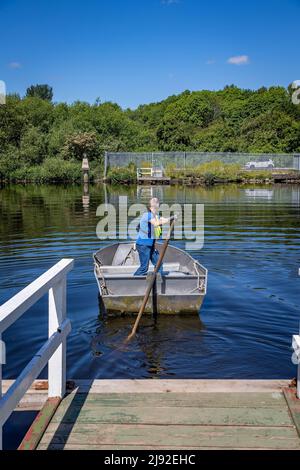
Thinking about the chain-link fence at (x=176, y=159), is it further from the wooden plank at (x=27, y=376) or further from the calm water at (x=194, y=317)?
the wooden plank at (x=27, y=376)

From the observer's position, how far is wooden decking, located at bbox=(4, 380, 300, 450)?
12.7ft

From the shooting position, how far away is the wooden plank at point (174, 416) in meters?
4.20

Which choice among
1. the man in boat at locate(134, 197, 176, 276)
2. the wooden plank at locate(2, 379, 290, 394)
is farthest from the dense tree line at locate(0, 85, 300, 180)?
the wooden plank at locate(2, 379, 290, 394)

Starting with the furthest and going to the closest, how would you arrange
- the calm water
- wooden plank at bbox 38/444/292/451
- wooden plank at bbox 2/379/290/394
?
the calm water → wooden plank at bbox 2/379/290/394 → wooden plank at bbox 38/444/292/451

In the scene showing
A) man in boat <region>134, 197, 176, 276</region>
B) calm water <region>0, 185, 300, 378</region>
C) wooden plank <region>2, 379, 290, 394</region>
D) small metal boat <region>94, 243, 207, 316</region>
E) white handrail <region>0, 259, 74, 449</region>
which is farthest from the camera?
man in boat <region>134, 197, 176, 276</region>

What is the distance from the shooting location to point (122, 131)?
70.7 m

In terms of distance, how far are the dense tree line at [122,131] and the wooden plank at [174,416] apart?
171 ft

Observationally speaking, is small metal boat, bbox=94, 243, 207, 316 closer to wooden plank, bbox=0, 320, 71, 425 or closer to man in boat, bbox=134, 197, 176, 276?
man in boat, bbox=134, 197, 176, 276

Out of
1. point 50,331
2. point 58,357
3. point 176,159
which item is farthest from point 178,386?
point 176,159

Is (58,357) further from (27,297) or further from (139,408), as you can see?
(27,297)

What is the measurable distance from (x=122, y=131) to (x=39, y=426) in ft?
225

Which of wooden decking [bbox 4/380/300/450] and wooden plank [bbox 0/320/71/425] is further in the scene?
wooden decking [bbox 4/380/300/450]

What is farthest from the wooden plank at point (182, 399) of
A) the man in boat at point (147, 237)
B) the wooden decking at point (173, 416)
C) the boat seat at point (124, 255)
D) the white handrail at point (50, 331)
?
the boat seat at point (124, 255)

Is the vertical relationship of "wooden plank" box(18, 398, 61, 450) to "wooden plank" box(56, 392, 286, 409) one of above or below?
above
